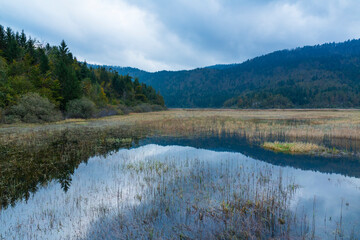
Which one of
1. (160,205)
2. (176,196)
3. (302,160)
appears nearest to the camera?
(160,205)

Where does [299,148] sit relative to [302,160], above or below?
above

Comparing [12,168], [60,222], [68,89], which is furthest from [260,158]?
[68,89]

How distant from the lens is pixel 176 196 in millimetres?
8453

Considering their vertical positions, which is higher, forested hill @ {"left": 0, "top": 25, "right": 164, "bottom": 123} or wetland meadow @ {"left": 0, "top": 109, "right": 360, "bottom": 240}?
forested hill @ {"left": 0, "top": 25, "right": 164, "bottom": 123}

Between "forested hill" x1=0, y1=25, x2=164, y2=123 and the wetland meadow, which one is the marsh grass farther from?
"forested hill" x1=0, y1=25, x2=164, y2=123

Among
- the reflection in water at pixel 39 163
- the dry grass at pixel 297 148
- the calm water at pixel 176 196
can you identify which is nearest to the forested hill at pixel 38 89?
the reflection in water at pixel 39 163

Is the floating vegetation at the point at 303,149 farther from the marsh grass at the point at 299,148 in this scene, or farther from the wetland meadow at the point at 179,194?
the wetland meadow at the point at 179,194

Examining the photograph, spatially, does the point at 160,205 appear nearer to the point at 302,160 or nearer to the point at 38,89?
the point at 302,160

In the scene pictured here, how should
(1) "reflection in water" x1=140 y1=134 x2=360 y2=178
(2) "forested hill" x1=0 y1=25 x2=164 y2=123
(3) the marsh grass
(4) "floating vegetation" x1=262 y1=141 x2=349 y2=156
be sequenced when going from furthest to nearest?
1. (2) "forested hill" x1=0 y1=25 x2=164 y2=123
2. (3) the marsh grass
3. (4) "floating vegetation" x1=262 y1=141 x2=349 y2=156
4. (1) "reflection in water" x1=140 y1=134 x2=360 y2=178

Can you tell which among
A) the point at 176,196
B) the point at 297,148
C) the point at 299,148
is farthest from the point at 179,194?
the point at 299,148

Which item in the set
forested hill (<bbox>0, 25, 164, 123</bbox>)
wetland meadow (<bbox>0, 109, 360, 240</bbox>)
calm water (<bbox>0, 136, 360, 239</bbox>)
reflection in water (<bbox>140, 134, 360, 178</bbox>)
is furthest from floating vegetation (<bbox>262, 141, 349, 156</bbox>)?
forested hill (<bbox>0, 25, 164, 123</bbox>)

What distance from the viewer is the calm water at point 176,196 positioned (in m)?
6.15

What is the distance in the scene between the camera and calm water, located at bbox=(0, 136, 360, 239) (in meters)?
6.15

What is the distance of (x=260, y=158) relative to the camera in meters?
15.0
